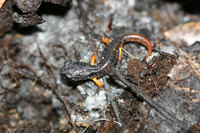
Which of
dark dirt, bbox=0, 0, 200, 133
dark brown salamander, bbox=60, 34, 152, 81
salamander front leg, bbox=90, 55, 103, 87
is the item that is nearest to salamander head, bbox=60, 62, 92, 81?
dark brown salamander, bbox=60, 34, 152, 81

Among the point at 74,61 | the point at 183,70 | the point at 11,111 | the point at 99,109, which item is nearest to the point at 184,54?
the point at 183,70

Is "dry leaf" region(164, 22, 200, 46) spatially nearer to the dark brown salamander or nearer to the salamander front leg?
the dark brown salamander

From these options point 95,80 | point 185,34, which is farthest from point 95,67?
point 185,34

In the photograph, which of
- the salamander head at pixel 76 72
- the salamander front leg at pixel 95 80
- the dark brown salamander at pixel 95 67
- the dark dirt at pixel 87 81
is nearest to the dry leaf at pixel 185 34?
the dark dirt at pixel 87 81

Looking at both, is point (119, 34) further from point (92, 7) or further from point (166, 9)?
point (166, 9)

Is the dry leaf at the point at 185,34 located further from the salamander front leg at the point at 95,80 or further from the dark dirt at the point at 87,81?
the salamander front leg at the point at 95,80

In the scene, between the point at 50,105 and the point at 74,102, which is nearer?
the point at 74,102
